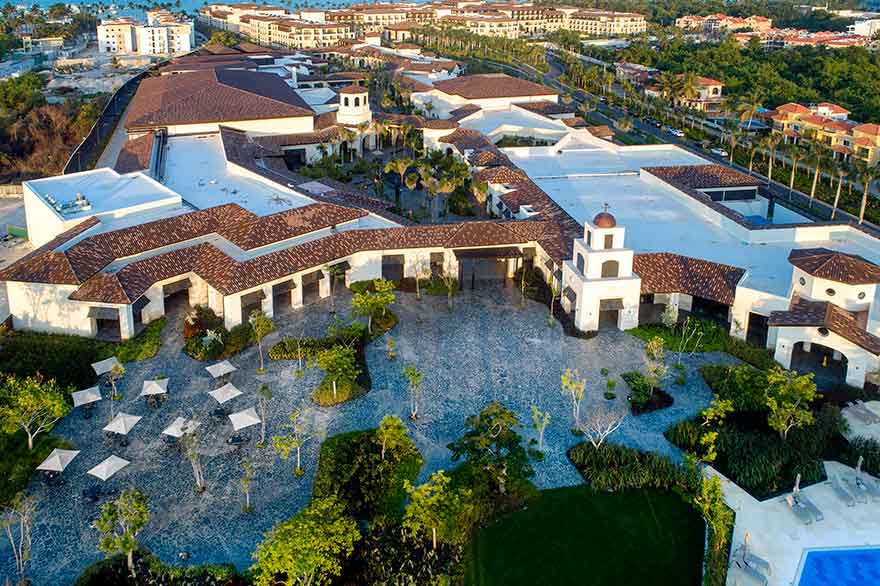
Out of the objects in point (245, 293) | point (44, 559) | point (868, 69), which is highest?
point (868, 69)

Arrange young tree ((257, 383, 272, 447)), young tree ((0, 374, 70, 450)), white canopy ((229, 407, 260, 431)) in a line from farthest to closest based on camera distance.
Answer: white canopy ((229, 407, 260, 431)) → young tree ((257, 383, 272, 447)) → young tree ((0, 374, 70, 450))

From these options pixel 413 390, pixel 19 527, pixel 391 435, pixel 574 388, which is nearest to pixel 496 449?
pixel 391 435

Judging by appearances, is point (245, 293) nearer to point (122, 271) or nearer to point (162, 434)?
point (122, 271)

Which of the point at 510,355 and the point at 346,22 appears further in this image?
the point at 346,22

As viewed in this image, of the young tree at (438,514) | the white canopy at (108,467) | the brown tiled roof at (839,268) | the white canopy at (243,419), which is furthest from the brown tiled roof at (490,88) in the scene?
the young tree at (438,514)

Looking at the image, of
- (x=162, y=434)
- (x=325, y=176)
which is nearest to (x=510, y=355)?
(x=162, y=434)

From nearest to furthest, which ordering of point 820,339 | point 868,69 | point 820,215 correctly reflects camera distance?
point 820,339 → point 820,215 → point 868,69

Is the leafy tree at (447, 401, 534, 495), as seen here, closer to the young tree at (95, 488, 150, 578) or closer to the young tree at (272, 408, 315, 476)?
the young tree at (272, 408, 315, 476)

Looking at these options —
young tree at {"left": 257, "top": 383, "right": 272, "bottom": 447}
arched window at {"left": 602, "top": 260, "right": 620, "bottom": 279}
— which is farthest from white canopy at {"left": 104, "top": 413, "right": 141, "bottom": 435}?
arched window at {"left": 602, "top": 260, "right": 620, "bottom": 279}
